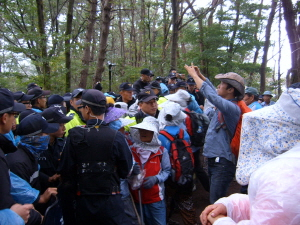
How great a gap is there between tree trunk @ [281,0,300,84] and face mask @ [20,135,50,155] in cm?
664

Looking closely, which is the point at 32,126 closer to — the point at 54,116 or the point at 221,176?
the point at 54,116

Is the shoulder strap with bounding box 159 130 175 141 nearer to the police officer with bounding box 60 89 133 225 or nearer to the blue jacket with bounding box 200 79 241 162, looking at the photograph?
the blue jacket with bounding box 200 79 241 162

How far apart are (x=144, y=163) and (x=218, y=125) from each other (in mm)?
1204

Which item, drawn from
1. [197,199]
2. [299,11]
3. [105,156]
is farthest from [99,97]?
[299,11]

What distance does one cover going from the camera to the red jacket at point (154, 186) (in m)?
2.99

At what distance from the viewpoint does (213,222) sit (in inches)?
53.5

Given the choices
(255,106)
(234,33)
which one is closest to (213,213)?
(255,106)

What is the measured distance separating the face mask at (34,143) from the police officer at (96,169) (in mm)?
270

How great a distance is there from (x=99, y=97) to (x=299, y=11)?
22.8ft

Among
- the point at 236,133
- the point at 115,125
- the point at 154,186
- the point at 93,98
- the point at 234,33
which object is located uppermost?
the point at 234,33

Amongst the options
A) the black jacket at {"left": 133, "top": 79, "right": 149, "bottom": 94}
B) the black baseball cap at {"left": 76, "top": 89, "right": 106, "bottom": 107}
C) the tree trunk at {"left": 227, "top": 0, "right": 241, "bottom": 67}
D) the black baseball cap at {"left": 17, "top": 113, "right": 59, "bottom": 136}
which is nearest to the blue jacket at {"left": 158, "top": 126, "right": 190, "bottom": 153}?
the black baseball cap at {"left": 76, "top": 89, "right": 106, "bottom": 107}

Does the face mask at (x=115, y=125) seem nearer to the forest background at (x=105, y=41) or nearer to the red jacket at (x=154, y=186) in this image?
the red jacket at (x=154, y=186)

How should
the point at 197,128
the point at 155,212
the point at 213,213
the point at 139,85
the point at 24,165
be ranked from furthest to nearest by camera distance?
the point at 139,85 < the point at 197,128 < the point at 155,212 < the point at 24,165 < the point at 213,213

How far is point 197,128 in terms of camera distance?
14.5ft
